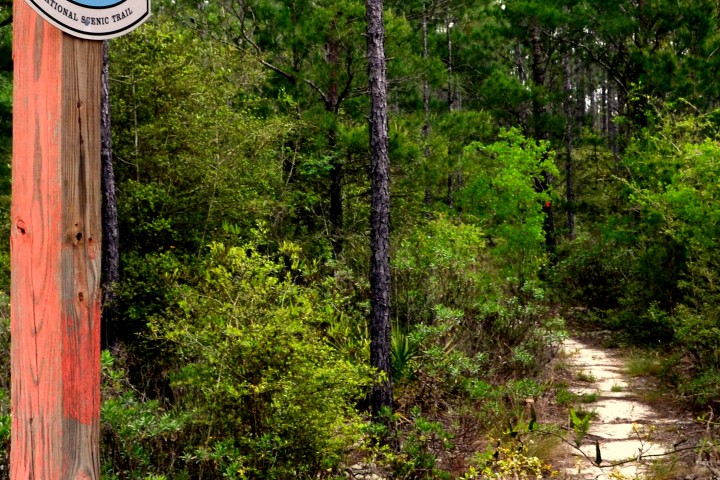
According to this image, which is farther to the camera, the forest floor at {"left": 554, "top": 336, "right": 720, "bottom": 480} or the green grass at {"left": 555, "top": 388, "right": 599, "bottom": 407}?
the green grass at {"left": 555, "top": 388, "right": 599, "bottom": 407}

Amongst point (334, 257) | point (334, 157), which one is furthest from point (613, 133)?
point (334, 257)

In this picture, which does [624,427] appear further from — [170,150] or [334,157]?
[170,150]

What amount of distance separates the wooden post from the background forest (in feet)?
6.52

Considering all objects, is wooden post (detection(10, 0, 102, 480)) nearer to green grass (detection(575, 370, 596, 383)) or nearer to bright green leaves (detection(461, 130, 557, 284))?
green grass (detection(575, 370, 596, 383))

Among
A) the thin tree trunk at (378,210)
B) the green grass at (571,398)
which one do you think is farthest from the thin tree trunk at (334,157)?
the thin tree trunk at (378,210)

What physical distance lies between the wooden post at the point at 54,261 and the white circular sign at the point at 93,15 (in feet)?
0.14

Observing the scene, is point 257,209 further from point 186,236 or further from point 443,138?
point 443,138

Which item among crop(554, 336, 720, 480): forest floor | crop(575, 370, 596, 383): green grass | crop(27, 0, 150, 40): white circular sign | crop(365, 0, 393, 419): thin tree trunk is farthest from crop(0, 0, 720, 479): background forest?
crop(27, 0, 150, 40): white circular sign

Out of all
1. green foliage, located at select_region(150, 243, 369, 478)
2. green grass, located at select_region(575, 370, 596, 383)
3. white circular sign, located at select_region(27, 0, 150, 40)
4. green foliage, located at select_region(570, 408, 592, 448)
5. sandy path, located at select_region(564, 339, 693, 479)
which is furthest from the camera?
green grass, located at select_region(575, 370, 596, 383)

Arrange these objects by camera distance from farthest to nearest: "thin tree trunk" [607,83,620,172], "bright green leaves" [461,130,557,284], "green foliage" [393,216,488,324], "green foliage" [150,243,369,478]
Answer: "thin tree trunk" [607,83,620,172] < "bright green leaves" [461,130,557,284] < "green foliage" [393,216,488,324] < "green foliage" [150,243,369,478]

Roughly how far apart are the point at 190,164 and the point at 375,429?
513 centimetres

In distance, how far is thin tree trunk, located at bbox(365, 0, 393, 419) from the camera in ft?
20.9

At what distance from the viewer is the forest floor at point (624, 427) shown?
5.61 meters

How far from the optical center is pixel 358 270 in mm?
9492
